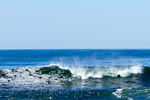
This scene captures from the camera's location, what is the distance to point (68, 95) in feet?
85.1

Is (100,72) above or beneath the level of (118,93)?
above

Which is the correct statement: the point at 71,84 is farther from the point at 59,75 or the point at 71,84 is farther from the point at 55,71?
the point at 55,71

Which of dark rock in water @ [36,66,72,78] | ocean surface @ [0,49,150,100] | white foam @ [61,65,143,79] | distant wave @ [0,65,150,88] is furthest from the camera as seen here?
white foam @ [61,65,143,79]

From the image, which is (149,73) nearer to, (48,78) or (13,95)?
(48,78)

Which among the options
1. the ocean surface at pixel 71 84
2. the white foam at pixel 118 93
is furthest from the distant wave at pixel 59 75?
the white foam at pixel 118 93

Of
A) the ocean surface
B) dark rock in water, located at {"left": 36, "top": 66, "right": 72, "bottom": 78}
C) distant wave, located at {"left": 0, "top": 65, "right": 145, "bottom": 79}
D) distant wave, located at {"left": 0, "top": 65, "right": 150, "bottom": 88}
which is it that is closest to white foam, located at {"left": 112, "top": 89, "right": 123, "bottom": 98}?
the ocean surface

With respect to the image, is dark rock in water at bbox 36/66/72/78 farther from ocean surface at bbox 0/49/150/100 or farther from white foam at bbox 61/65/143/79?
white foam at bbox 61/65/143/79

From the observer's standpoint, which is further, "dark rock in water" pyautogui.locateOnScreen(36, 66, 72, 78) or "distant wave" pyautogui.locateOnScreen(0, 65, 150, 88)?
"dark rock in water" pyautogui.locateOnScreen(36, 66, 72, 78)

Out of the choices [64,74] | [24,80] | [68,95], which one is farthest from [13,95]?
[64,74]

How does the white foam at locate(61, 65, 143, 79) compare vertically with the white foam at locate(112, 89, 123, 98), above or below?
above

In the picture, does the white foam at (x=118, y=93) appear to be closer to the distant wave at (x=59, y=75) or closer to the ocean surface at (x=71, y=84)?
the ocean surface at (x=71, y=84)

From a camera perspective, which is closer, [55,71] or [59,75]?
[59,75]

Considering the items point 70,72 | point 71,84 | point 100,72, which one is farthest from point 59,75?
point 71,84

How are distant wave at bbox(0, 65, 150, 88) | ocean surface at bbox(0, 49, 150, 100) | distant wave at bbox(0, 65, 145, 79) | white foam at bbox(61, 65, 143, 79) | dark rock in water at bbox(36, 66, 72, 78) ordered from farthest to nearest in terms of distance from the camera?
white foam at bbox(61, 65, 143, 79)
dark rock in water at bbox(36, 66, 72, 78)
distant wave at bbox(0, 65, 145, 79)
distant wave at bbox(0, 65, 150, 88)
ocean surface at bbox(0, 49, 150, 100)
